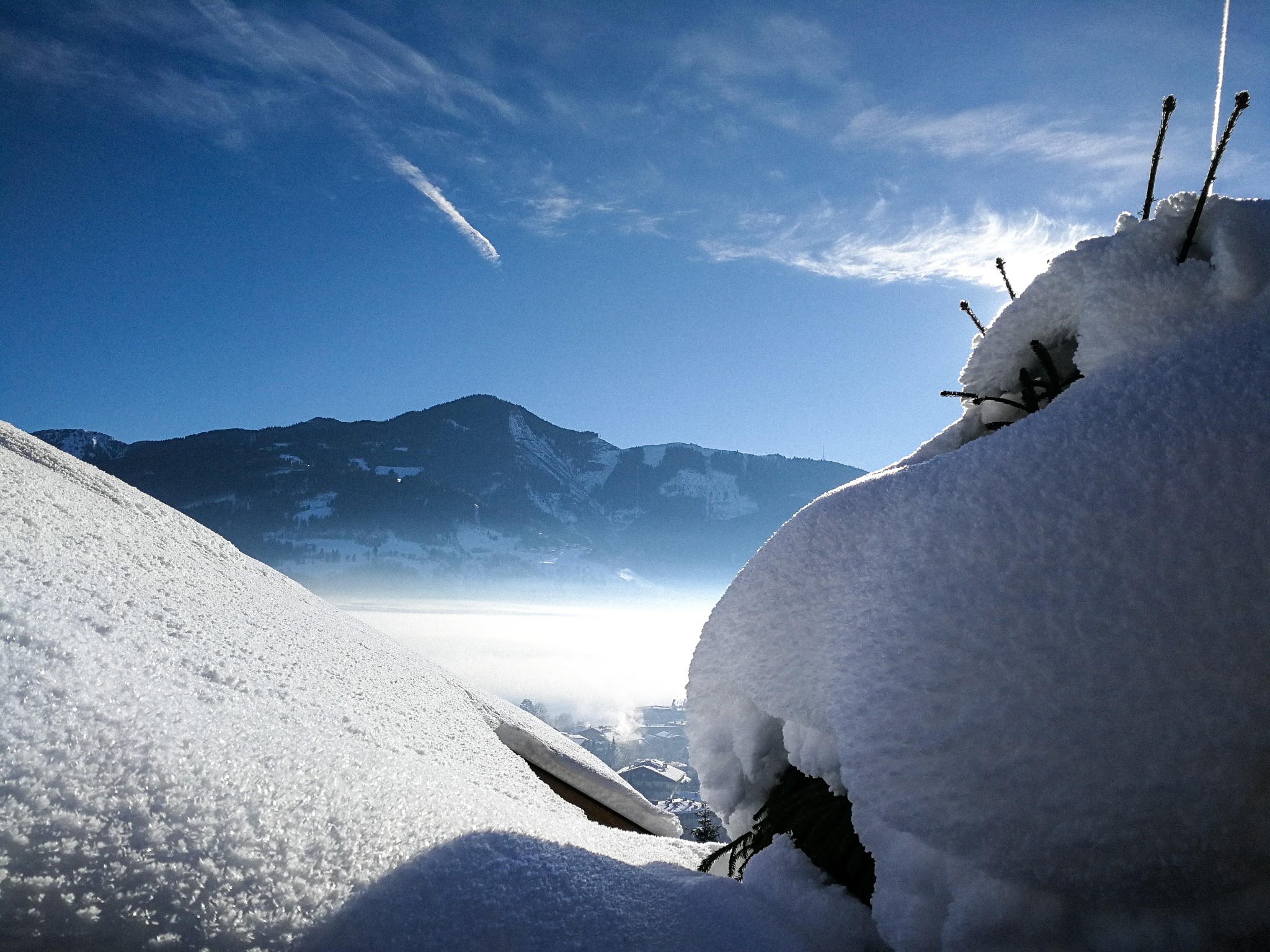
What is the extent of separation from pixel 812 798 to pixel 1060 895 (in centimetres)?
59

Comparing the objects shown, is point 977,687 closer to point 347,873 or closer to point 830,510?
point 830,510

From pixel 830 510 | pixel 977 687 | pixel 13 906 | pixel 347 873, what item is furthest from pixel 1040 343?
pixel 13 906

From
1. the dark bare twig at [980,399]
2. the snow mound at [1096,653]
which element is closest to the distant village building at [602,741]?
the dark bare twig at [980,399]

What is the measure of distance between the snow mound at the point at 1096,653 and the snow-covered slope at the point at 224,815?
0.49m

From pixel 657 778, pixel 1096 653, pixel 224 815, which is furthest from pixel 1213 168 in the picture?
pixel 657 778

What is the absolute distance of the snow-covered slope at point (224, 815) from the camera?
39.0 inches

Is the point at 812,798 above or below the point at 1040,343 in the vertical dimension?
below

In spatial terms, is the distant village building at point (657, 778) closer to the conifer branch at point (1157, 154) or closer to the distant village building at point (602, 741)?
the distant village building at point (602, 741)

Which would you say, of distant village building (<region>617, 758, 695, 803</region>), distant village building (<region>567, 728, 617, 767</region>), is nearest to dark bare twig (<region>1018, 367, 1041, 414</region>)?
distant village building (<region>617, 758, 695, 803</region>)

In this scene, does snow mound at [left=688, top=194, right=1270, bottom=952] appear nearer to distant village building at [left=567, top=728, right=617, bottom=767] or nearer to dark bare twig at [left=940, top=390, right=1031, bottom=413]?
dark bare twig at [left=940, top=390, right=1031, bottom=413]

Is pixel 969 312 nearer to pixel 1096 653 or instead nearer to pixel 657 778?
pixel 1096 653

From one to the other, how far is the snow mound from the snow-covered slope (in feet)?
1.61

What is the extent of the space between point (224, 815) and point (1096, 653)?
5.00 feet

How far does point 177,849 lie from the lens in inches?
41.1
